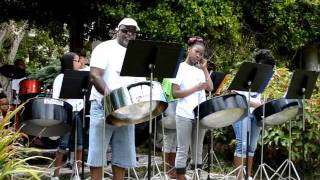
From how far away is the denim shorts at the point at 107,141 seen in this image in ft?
10.5

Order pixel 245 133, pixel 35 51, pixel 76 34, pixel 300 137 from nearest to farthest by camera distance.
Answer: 1. pixel 245 133
2. pixel 300 137
3. pixel 76 34
4. pixel 35 51

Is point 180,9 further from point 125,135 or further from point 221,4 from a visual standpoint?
point 125,135

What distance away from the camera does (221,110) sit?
3555 mm

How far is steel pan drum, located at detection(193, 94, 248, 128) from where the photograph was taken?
3562 millimetres

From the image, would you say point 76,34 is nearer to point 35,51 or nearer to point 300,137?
point 300,137

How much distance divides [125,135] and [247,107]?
912mm

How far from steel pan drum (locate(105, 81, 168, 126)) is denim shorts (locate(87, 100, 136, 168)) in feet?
0.32

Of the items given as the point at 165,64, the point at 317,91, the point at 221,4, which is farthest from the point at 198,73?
the point at 221,4

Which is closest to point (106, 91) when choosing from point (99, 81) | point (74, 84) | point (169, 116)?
point (99, 81)

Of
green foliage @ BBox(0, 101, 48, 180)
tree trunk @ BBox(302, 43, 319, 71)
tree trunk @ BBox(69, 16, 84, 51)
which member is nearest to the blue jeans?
green foliage @ BBox(0, 101, 48, 180)

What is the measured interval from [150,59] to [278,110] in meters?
1.34

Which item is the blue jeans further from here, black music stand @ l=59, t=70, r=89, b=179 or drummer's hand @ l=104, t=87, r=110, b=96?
drummer's hand @ l=104, t=87, r=110, b=96

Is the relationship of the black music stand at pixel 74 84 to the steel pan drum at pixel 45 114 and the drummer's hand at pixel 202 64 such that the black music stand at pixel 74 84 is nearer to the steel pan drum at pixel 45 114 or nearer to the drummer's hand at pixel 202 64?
the steel pan drum at pixel 45 114

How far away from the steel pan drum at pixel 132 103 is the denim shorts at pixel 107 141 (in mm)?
99
